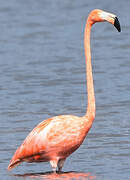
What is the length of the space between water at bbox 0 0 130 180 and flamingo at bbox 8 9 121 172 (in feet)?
0.80

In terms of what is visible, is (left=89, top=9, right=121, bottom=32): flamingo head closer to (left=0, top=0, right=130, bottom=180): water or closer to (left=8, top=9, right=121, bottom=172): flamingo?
(left=8, top=9, right=121, bottom=172): flamingo

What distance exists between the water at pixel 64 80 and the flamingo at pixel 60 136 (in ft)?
0.80

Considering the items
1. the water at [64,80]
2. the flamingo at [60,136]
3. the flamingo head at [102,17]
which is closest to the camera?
the flamingo head at [102,17]

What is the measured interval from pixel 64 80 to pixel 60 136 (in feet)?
21.7

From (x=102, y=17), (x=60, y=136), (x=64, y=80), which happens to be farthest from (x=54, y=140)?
(x=64, y=80)

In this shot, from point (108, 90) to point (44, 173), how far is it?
17.4ft

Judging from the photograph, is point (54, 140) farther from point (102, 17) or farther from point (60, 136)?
point (102, 17)

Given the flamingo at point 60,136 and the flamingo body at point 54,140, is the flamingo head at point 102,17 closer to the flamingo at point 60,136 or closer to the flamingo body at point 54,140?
the flamingo at point 60,136

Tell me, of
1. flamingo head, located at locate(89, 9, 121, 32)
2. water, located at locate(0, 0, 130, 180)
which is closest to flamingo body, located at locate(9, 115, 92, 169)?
water, located at locate(0, 0, 130, 180)

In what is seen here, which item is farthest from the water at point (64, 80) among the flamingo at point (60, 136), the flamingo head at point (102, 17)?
the flamingo head at point (102, 17)

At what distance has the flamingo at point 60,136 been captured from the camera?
958 centimetres

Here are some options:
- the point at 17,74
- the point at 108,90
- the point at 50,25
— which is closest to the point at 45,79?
the point at 17,74

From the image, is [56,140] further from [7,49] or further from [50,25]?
[50,25]

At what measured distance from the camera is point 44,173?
32.7ft
